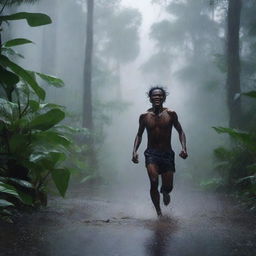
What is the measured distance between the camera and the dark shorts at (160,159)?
20.3 feet

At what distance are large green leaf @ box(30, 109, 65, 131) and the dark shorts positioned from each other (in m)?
1.59

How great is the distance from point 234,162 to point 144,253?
6685 mm

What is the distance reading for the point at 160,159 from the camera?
6207 mm

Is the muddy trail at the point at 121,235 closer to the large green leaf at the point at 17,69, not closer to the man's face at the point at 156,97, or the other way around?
the large green leaf at the point at 17,69

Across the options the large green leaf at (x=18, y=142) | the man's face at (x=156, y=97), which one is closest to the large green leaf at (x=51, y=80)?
the large green leaf at (x=18, y=142)

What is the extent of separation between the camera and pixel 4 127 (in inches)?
221

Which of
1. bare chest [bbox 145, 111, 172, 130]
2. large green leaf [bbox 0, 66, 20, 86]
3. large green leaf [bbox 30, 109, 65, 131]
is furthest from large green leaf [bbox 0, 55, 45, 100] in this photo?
bare chest [bbox 145, 111, 172, 130]

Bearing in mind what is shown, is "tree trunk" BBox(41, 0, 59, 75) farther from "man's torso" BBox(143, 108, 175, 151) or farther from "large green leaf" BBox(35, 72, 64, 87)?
"man's torso" BBox(143, 108, 175, 151)

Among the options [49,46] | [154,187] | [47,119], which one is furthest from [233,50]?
[49,46]

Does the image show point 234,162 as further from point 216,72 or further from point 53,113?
point 216,72

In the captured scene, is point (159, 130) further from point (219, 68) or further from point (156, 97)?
point (219, 68)

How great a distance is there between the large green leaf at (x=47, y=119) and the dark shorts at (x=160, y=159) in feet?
5.21

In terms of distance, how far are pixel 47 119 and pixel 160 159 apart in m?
1.95

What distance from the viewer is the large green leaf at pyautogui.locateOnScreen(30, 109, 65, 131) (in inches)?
222
